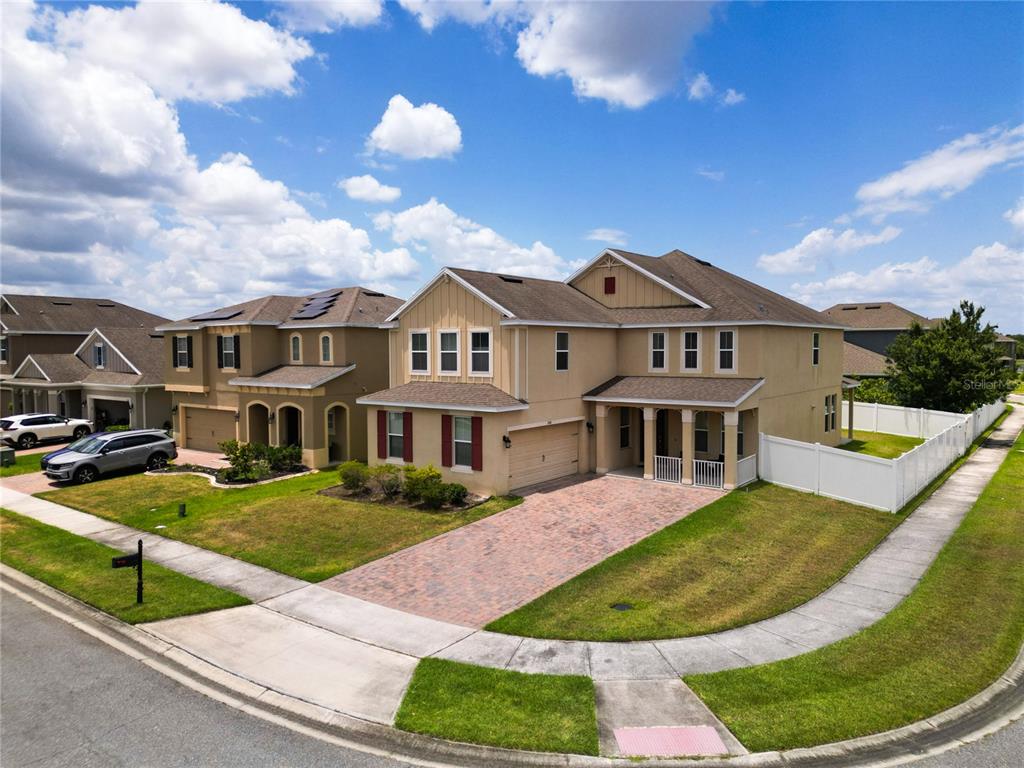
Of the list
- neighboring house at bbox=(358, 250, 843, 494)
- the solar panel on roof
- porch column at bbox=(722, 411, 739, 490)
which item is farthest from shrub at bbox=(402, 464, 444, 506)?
the solar panel on roof

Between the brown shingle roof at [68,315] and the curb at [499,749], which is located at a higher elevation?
the brown shingle roof at [68,315]

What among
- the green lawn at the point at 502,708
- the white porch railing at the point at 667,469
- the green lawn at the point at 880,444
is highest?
the white porch railing at the point at 667,469

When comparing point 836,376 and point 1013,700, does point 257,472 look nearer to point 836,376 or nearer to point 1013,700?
point 1013,700

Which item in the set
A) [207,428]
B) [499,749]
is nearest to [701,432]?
[499,749]

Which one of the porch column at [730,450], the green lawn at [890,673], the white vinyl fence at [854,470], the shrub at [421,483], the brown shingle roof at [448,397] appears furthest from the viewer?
the porch column at [730,450]

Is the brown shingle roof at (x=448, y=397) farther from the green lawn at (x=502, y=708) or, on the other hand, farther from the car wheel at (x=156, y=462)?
the green lawn at (x=502, y=708)

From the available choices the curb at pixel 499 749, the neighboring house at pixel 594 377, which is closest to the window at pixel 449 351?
the neighboring house at pixel 594 377
